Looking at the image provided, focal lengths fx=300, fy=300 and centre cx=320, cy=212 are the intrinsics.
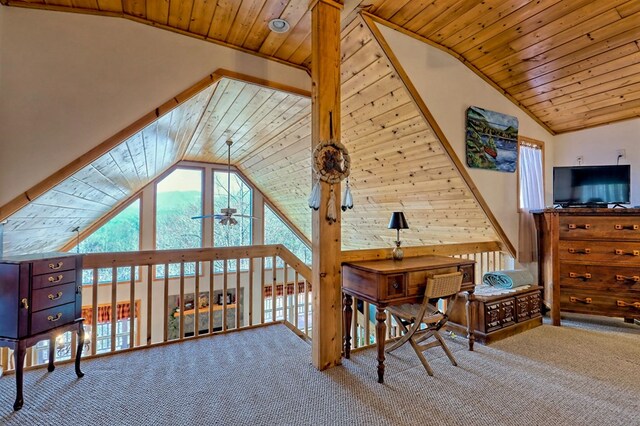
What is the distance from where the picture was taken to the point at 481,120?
324 centimetres

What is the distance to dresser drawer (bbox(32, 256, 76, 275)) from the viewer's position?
5.98ft

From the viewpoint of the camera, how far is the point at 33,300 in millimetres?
1805

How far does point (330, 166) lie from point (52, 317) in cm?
209

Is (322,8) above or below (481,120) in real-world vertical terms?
above

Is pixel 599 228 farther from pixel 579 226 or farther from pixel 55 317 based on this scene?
pixel 55 317

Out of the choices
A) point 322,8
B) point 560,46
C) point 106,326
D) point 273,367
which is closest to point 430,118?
point 560,46

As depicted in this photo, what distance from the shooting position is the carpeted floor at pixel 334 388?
1.72 m

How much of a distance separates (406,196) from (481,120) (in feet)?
4.19

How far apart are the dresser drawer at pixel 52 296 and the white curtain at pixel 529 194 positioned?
4.44 m

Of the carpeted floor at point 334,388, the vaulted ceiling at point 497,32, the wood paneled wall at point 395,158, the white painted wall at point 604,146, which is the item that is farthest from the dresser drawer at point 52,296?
the white painted wall at point 604,146

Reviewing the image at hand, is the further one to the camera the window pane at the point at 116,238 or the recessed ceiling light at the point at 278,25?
the window pane at the point at 116,238

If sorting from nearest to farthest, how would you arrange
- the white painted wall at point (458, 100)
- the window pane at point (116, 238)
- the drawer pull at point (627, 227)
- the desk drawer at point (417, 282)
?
the desk drawer at point (417, 282) → the white painted wall at point (458, 100) → the drawer pull at point (627, 227) → the window pane at point (116, 238)

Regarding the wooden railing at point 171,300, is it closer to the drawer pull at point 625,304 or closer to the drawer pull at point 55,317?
the drawer pull at point 55,317

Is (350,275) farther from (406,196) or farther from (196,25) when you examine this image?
(196,25)
